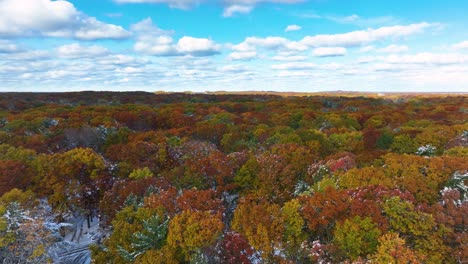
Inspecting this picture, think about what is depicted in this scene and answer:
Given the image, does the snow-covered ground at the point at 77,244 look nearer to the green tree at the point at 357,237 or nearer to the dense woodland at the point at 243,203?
the dense woodland at the point at 243,203

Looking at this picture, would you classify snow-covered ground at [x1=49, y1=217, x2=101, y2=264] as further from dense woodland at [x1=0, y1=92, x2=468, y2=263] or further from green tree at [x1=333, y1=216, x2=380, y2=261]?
green tree at [x1=333, y1=216, x2=380, y2=261]

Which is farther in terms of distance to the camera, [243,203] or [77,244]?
[77,244]

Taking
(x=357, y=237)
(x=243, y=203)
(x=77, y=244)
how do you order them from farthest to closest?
(x=77, y=244)
(x=243, y=203)
(x=357, y=237)

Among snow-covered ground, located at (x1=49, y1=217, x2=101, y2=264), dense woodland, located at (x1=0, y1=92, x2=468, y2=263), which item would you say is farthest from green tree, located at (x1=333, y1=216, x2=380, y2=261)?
snow-covered ground, located at (x1=49, y1=217, x2=101, y2=264)

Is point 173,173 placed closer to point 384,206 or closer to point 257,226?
point 257,226

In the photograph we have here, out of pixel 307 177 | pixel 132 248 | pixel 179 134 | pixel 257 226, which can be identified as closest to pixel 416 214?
pixel 257 226

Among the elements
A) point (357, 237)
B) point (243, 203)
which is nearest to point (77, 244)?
point (243, 203)

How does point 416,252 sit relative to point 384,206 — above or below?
below

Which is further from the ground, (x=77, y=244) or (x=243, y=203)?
(x=243, y=203)

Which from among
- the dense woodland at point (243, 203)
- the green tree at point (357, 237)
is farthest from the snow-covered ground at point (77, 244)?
the green tree at point (357, 237)

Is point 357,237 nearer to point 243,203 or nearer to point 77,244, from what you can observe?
point 243,203

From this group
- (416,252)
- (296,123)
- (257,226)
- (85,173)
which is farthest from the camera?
(296,123)
